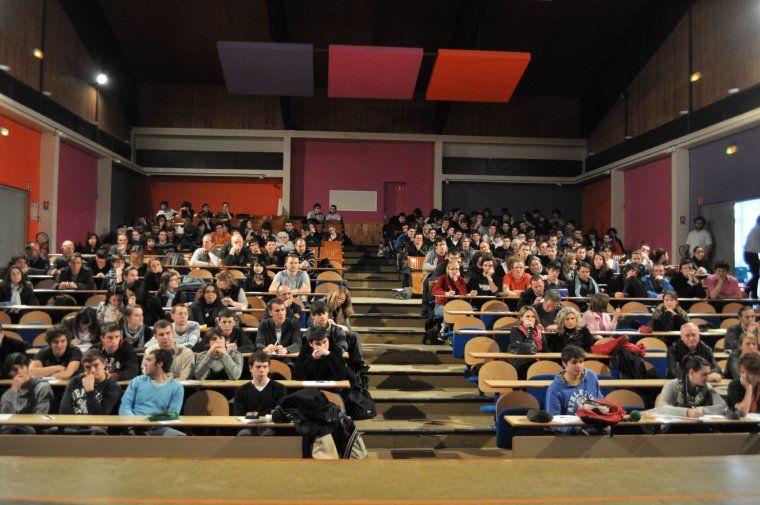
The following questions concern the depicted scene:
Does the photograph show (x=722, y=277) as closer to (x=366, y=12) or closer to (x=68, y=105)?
(x=366, y=12)

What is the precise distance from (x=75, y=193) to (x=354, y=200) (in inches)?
254

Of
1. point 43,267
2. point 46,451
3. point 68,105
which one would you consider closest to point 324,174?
point 68,105

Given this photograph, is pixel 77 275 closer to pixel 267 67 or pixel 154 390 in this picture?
pixel 154 390

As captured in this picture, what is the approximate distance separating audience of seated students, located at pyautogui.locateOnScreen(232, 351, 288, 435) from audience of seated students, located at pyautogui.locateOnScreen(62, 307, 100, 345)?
72.9 inches

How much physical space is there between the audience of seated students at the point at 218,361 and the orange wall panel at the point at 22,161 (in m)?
6.35

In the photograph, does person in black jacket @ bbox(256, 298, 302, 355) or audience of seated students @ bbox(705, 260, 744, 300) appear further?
audience of seated students @ bbox(705, 260, 744, 300)

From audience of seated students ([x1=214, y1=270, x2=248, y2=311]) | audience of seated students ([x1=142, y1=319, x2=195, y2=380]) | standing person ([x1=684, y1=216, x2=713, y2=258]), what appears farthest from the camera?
standing person ([x1=684, y1=216, x2=713, y2=258])

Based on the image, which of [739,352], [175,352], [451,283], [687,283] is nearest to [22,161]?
[175,352]

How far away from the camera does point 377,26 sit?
12.3 m

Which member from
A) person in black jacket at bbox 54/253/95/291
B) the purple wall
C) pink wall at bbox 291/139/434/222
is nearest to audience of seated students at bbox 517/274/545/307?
the purple wall

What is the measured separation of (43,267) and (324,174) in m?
7.76

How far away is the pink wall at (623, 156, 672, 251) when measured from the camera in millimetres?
11156

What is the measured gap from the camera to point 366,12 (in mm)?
11906

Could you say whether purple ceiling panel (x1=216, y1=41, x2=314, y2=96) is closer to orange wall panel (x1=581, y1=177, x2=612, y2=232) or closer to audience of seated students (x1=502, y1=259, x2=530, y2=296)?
audience of seated students (x1=502, y1=259, x2=530, y2=296)
